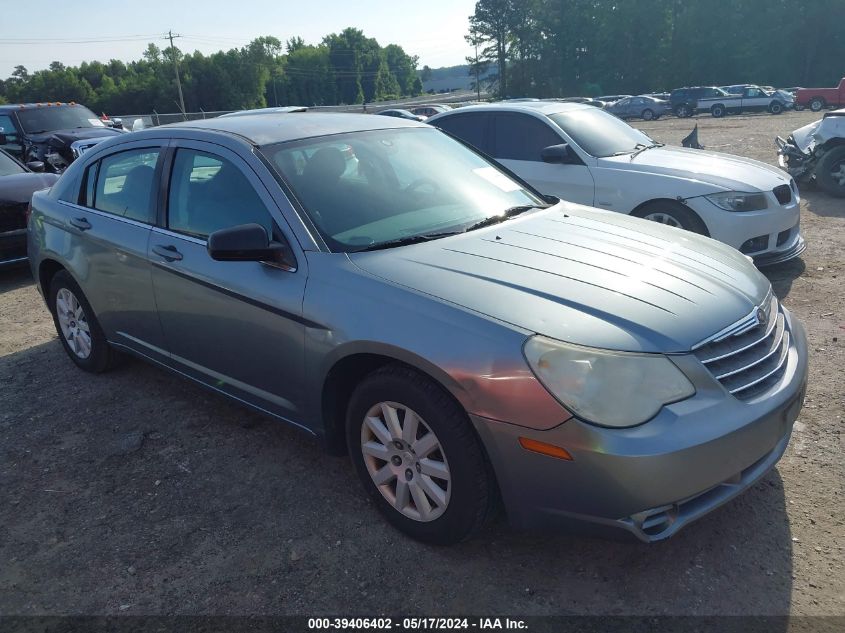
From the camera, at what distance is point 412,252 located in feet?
9.61

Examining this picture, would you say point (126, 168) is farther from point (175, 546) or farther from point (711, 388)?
point (711, 388)

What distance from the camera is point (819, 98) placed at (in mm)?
37250

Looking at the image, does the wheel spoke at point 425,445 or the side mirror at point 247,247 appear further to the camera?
the side mirror at point 247,247

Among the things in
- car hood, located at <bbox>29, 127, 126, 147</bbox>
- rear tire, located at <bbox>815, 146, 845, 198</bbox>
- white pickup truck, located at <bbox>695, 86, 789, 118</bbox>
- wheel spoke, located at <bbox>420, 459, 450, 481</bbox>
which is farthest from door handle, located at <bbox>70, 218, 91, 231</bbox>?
white pickup truck, located at <bbox>695, 86, 789, 118</bbox>

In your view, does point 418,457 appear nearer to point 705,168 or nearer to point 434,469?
point 434,469

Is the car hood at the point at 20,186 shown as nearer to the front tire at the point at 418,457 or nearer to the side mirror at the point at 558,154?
the side mirror at the point at 558,154

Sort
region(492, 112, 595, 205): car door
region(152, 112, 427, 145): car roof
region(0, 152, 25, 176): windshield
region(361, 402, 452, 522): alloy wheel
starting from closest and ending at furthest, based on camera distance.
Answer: region(361, 402, 452, 522): alloy wheel < region(152, 112, 427, 145): car roof < region(492, 112, 595, 205): car door < region(0, 152, 25, 176): windshield

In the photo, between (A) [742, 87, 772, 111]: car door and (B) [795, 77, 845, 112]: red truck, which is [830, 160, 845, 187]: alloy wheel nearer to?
(B) [795, 77, 845, 112]: red truck

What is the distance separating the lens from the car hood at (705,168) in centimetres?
601

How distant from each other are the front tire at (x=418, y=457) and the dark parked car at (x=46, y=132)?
12480 mm

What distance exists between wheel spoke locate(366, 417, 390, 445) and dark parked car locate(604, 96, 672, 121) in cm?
4298

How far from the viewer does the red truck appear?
36188mm

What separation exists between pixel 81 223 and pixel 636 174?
4645 millimetres

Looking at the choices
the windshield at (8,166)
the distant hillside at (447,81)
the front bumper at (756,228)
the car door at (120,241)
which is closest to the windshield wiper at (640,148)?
the front bumper at (756,228)
